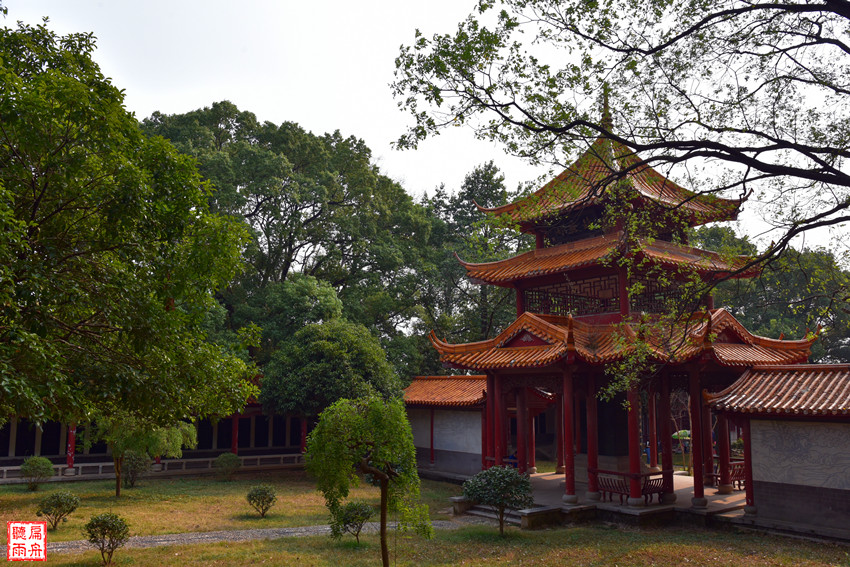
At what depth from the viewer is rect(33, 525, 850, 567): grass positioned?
11.2m

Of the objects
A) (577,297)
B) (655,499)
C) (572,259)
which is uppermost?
(572,259)

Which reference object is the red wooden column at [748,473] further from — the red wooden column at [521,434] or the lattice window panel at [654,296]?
the red wooden column at [521,434]

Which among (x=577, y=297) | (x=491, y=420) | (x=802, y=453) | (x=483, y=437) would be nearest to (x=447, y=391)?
(x=483, y=437)

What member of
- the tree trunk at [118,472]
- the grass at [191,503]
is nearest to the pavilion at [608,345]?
the grass at [191,503]

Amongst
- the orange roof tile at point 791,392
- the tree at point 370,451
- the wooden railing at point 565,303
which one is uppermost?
the wooden railing at point 565,303

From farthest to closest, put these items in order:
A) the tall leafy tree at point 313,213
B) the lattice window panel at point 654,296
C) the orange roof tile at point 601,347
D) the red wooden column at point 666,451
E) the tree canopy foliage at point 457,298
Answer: the tree canopy foliage at point 457,298
the tall leafy tree at point 313,213
the lattice window panel at point 654,296
the red wooden column at point 666,451
the orange roof tile at point 601,347

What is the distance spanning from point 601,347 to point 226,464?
47.7 ft

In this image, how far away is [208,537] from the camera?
13430 mm

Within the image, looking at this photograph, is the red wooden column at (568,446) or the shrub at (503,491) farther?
the red wooden column at (568,446)

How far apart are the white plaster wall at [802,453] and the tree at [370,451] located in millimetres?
8823

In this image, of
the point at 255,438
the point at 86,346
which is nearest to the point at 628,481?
the point at 86,346

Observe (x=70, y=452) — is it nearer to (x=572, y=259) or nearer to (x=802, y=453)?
(x=572, y=259)

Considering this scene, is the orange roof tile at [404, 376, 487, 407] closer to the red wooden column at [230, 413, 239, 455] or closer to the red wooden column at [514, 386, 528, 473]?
the red wooden column at [514, 386, 528, 473]

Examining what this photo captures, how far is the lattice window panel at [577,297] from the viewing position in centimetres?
1744
